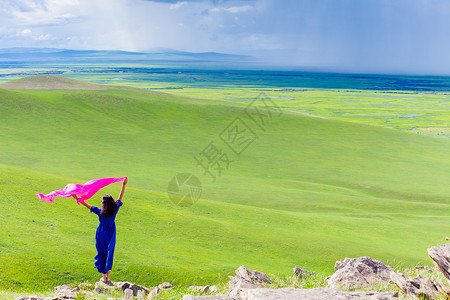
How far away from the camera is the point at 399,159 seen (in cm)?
7125

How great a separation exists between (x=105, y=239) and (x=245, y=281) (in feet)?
14.0

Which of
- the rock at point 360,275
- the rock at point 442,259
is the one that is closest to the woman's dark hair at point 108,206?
the rock at point 360,275

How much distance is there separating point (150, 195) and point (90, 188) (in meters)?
18.7

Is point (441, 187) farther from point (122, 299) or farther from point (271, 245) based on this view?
point (122, 299)

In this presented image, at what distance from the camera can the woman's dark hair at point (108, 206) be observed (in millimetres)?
11641

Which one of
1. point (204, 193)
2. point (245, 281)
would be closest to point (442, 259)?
point (245, 281)

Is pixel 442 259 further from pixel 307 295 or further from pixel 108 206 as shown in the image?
pixel 108 206

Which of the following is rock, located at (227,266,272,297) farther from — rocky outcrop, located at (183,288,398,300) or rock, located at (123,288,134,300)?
rock, located at (123,288,134,300)

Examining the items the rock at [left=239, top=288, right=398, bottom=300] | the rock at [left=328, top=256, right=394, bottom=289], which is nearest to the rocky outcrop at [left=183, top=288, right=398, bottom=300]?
the rock at [left=239, top=288, right=398, bottom=300]

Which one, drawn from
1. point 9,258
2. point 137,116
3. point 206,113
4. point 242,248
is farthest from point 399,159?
point 9,258

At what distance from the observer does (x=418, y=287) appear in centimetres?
1050

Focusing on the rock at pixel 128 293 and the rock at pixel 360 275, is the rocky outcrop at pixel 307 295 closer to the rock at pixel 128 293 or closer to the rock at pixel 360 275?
the rock at pixel 360 275

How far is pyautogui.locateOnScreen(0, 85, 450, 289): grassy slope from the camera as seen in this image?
63.0ft

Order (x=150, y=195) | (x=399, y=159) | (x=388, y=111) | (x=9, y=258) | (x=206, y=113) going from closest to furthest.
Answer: (x=9, y=258)
(x=150, y=195)
(x=399, y=159)
(x=206, y=113)
(x=388, y=111)
